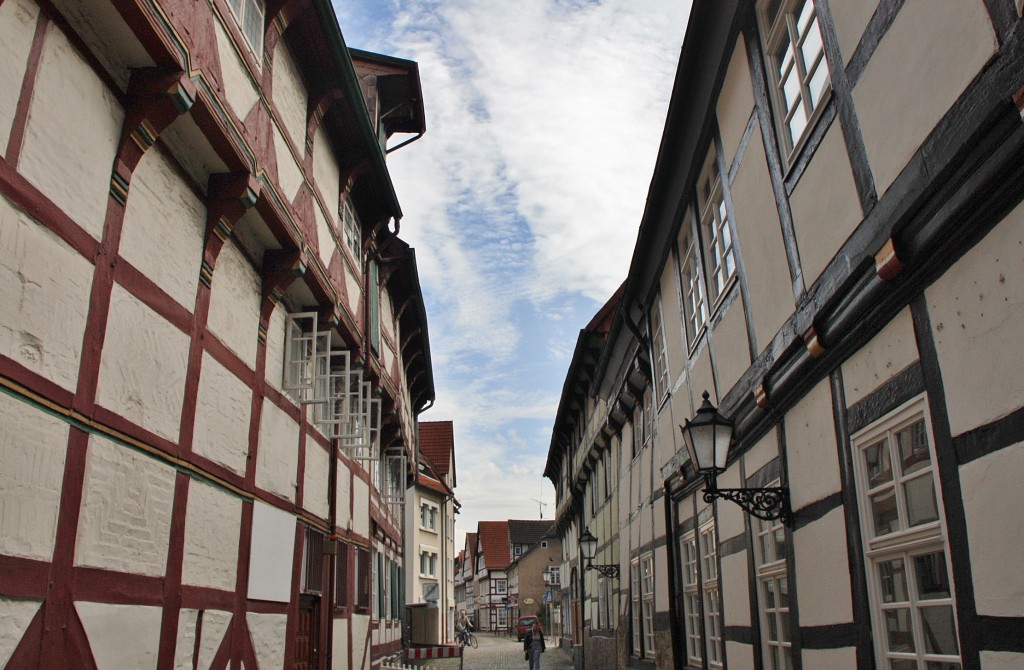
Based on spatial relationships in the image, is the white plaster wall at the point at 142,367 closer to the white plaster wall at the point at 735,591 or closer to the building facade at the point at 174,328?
the building facade at the point at 174,328

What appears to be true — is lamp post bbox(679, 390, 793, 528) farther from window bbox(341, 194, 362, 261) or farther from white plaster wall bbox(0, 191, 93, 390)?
window bbox(341, 194, 362, 261)

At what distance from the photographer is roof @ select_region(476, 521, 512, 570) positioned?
82000 millimetres

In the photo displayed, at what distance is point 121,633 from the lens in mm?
5301

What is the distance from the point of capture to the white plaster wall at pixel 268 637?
7.88 m

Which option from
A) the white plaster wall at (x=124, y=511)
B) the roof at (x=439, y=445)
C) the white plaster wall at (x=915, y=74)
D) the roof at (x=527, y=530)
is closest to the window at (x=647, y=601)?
the white plaster wall at (x=124, y=511)

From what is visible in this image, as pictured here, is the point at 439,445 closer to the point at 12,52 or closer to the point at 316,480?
the point at 316,480

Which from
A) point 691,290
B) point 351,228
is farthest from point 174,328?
point 351,228

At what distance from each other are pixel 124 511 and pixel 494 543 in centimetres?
8028

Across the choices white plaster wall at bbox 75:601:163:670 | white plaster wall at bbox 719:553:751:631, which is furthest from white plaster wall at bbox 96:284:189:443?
white plaster wall at bbox 719:553:751:631

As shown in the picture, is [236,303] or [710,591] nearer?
A: [236,303]

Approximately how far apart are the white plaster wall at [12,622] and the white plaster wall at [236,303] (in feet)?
10.3

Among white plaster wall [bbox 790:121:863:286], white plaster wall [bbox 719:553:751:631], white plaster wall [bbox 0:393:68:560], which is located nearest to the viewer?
white plaster wall [bbox 0:393:68:560]

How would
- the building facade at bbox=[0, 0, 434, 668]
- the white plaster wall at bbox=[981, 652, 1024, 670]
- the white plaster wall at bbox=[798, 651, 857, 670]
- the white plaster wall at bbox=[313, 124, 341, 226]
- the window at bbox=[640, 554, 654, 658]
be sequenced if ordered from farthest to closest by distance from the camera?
the window at bbox=[640, 554, 654, 658] → the white plaster wall at bbox=[313, 124, 341, 226] → the white plaster wall at bbox=[798, 651, 857, 670] → the building facade at bbox=[0, 0, 434, 668] → the white plaster wall at bbox=[981, 652, 1024, 670]

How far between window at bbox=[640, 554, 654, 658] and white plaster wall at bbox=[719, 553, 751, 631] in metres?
4.65
